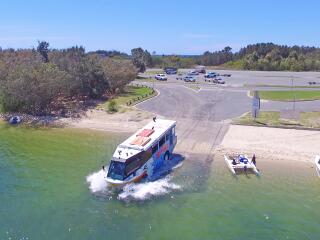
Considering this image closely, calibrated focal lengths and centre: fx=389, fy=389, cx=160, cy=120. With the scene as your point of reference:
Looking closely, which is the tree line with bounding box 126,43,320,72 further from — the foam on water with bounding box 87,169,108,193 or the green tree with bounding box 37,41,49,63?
the foam on water with bounding box 87,169,108,193

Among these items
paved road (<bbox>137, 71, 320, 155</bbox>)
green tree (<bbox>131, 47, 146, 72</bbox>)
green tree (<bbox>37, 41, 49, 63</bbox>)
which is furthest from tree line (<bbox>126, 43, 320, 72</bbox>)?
paved road (<bbox>137, 71, 320, 155</bbox>)

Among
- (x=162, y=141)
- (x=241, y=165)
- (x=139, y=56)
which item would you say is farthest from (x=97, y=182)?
(x=139, y=56)

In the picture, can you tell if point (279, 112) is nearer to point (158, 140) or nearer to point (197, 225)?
point (158, 140)

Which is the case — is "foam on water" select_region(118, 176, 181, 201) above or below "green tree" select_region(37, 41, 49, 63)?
below

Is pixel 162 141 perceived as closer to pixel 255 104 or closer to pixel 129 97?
pixel 255 104

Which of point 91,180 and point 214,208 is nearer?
point 214,208

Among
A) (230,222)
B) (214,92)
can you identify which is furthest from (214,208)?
(214,92)

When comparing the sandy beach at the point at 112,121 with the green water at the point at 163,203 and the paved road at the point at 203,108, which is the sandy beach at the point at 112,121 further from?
the green water at the point at 163,203
